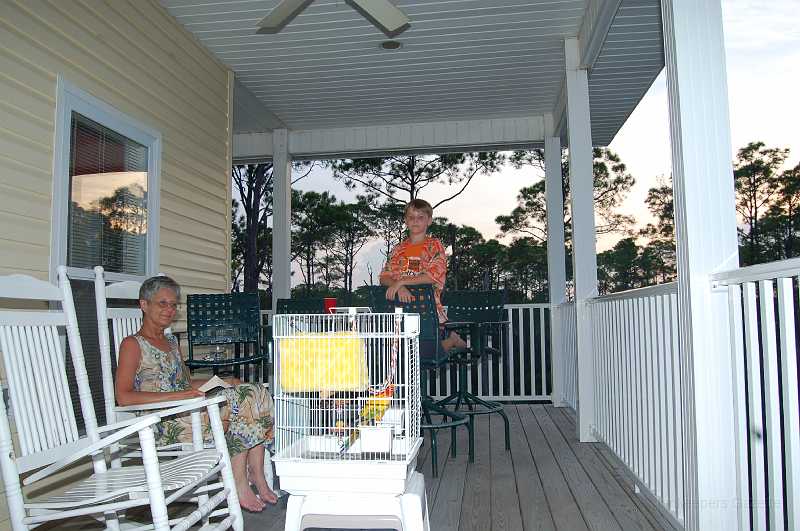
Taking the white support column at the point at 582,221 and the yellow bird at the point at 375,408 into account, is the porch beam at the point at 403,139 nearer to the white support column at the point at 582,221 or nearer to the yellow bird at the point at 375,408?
the white support column at the point at 582,221

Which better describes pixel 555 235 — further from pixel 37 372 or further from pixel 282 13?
pixel 37 372

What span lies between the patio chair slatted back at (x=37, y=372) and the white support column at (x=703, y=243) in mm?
2169

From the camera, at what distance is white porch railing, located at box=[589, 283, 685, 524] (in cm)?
246

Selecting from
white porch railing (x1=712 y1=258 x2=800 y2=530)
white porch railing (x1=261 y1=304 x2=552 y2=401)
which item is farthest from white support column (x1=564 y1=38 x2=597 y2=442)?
white porch railing (x1=712 y1=258 x2=800 y2=530)

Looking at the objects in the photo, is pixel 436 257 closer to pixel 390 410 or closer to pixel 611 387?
pixel 611 387

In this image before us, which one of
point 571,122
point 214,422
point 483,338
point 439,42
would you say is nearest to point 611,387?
point 483,338

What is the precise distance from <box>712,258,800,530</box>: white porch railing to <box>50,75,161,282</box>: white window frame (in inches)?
99.0

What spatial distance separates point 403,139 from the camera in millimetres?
6859

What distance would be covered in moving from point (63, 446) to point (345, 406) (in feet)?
3.71

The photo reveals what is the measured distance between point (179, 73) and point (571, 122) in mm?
2920

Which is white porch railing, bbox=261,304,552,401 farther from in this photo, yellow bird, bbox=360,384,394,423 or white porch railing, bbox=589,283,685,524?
yellow bird, bbox=360,384,394,423

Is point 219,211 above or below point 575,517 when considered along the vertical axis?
above

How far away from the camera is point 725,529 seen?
6.72ft

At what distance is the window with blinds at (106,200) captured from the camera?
11.0ft
